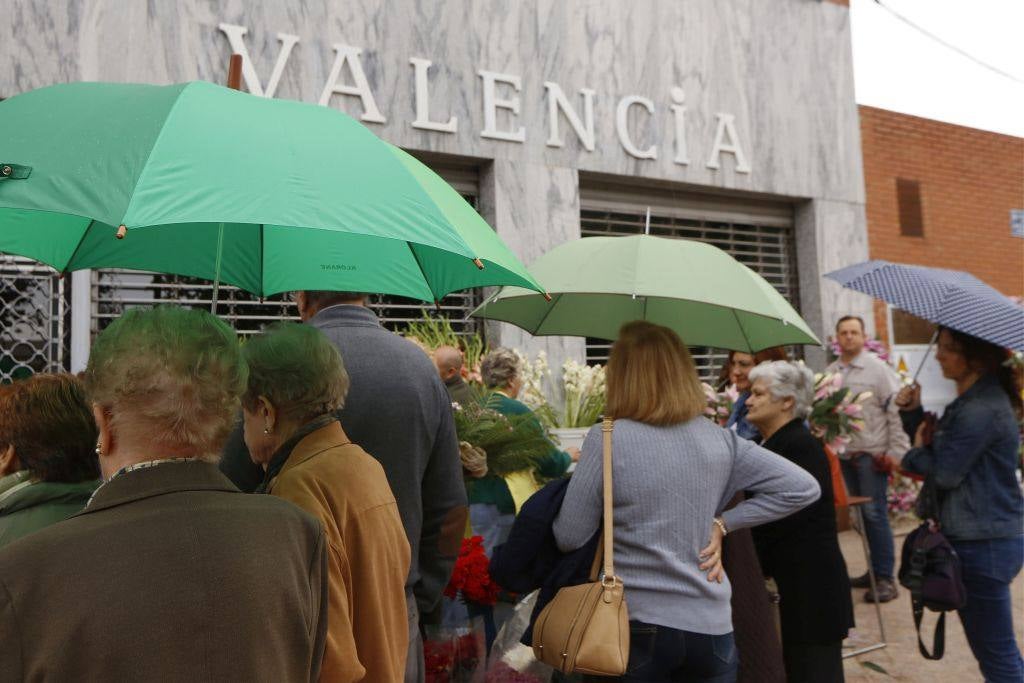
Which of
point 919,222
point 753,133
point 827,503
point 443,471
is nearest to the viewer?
point 443,471

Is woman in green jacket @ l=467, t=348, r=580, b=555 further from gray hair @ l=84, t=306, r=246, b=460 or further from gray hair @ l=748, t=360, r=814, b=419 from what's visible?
gray hair @ l=84, t=306, r=246, b=460

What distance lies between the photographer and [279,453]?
7.07 ft

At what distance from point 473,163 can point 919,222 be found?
5.91m

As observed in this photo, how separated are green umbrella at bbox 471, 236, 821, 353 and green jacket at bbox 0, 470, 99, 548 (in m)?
1.85

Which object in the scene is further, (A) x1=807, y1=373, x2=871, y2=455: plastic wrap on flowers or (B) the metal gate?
(B) the metal gate

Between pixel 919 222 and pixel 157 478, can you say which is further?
pixel 919 222

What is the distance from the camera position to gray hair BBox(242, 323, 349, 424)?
2.14 meters

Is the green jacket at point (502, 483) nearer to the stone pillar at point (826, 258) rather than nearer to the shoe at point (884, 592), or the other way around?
the shoe at point (884, 592)

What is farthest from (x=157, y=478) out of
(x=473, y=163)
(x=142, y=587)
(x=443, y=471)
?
(x=473, y=163)

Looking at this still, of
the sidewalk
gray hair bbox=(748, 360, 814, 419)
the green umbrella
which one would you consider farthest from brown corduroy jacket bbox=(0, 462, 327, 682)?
the sidewalk

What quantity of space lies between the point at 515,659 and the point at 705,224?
6.76m

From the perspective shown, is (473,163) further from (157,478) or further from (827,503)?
(157,478)

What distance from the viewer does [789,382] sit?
4016 mm

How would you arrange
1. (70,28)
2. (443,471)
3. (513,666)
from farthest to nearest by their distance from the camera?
1. (70,28)
2. (513,666)
3. (443,471)
